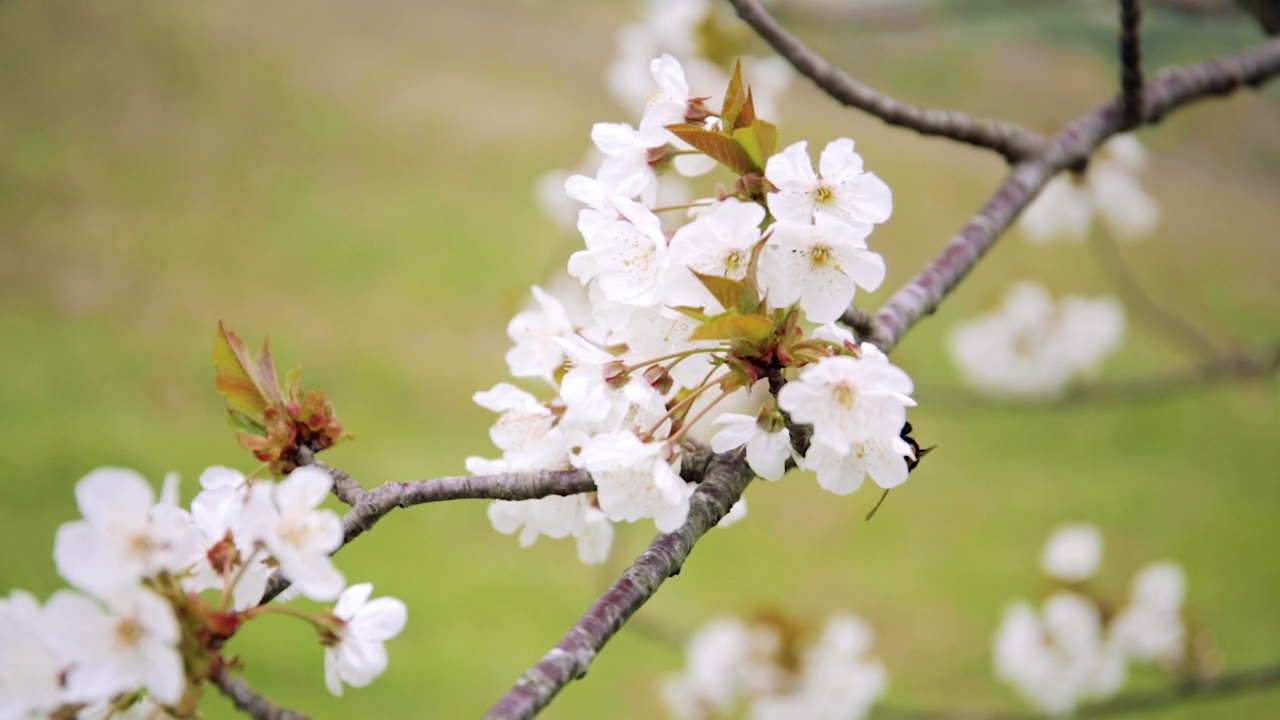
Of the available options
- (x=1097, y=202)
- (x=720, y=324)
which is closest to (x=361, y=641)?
(x=720, y=324)

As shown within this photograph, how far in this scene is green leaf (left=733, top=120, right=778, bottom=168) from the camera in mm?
385

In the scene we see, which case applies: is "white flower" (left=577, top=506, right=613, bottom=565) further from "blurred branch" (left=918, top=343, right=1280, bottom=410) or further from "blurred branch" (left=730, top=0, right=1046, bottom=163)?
"blurred branch" (left=918, top=343, right=1280, bottom=410)

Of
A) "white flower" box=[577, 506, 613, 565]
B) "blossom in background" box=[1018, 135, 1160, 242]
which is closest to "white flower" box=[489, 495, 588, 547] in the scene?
"white flower" box=[577, 506, 613, 565]

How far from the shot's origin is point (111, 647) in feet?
0.90

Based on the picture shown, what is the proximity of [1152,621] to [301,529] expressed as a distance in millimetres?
1131

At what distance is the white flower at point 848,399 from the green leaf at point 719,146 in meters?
0.09

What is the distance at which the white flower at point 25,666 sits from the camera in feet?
0.93

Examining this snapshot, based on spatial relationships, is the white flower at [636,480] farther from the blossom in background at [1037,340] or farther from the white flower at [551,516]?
the blossom in background at [1037,340]

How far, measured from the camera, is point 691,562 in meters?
2.03

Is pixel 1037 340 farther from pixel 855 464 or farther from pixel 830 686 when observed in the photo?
pixel 855 464

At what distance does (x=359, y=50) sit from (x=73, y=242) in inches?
45.2

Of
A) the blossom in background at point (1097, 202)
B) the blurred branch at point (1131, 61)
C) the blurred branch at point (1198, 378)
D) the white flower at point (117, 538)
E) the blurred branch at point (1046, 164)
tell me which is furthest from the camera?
the blossom in background at point (1097, 202)

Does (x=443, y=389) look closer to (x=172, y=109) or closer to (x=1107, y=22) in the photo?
(x=172, y=109)

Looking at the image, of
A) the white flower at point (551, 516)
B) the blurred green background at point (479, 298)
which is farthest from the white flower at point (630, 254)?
the blurred green background at point (479, 298)
